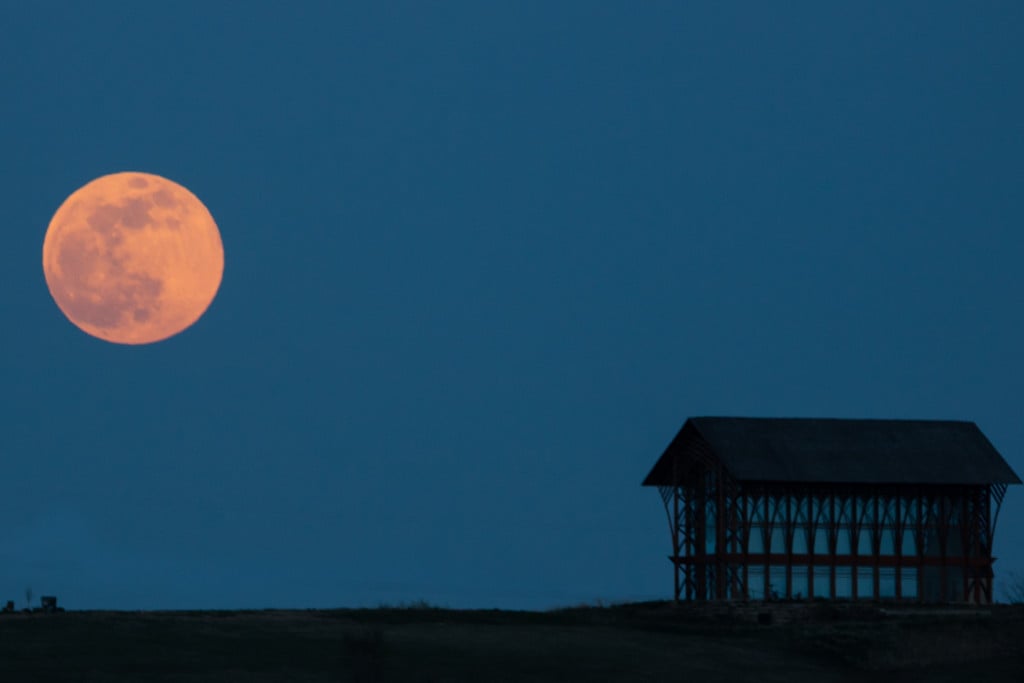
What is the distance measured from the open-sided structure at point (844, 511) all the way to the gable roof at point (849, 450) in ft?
0.21

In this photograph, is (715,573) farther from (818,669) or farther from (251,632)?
(251,632)

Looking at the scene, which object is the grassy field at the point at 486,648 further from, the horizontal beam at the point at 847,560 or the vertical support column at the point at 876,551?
the vertical support column at the point at 876,551

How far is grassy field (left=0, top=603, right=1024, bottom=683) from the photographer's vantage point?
3428 cm

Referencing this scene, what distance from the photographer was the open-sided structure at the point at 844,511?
6619 cm

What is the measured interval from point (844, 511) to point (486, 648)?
31.9 m

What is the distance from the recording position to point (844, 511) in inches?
2633

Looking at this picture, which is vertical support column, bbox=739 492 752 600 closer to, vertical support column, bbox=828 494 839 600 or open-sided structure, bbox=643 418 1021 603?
open-sided structure, bbox=643 418 1021 603

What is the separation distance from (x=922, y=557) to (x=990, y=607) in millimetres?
5084

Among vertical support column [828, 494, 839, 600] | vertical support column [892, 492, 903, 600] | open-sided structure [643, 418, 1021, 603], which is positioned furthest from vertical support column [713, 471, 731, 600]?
vertical support column [892, 492, 903, 600]

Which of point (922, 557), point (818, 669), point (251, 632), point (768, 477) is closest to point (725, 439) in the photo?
point (768, 477)

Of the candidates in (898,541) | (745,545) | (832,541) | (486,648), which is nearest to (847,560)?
(832,541)

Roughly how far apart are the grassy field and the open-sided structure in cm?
1305

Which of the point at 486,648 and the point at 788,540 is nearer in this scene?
the point at 486,648

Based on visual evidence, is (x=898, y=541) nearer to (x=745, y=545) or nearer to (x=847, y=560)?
(x=847, y=560)
